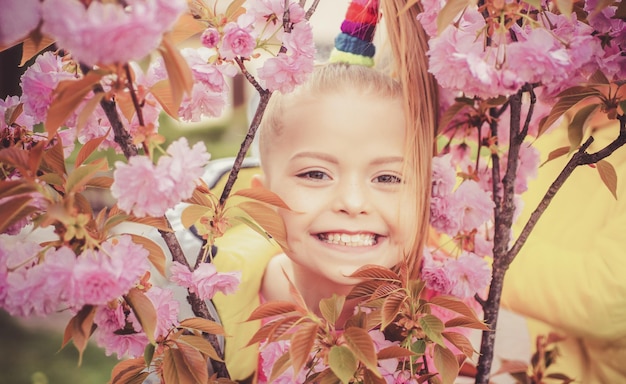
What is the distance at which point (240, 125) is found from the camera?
5.86 metres

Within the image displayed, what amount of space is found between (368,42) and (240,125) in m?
4.71

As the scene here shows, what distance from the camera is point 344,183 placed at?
1168 millimetres

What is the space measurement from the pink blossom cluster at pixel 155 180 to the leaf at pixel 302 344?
0.26 m

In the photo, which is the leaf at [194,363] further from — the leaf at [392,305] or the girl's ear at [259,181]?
the girl's ear at [259,181]

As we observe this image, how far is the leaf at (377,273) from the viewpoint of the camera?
39.3 inches

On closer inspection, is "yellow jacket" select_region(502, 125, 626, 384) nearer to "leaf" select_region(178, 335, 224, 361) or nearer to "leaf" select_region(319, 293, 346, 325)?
"leaf" select_region(319, 293, 346, 325)

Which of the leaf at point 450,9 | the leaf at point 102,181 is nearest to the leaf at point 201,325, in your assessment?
the leaf at point 102,181

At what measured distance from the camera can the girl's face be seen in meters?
1.15

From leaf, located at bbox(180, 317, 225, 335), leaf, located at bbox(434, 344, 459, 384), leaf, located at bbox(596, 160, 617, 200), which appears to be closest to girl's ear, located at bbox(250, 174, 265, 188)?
leaf, located at bbox(180, 317, 225, 335)

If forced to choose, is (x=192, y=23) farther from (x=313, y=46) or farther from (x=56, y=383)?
(x=56, y=383)

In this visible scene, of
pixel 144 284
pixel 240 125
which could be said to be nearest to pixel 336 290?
pixel 144 284

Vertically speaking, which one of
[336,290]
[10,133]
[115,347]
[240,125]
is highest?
[240,125]

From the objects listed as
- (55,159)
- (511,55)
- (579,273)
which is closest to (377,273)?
(511,55)

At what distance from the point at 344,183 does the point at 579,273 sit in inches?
30.5
